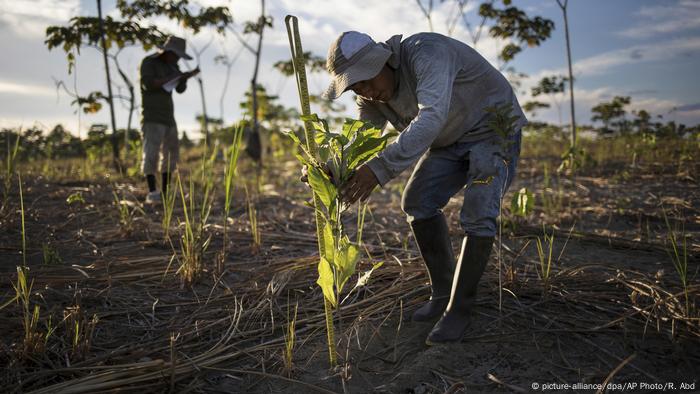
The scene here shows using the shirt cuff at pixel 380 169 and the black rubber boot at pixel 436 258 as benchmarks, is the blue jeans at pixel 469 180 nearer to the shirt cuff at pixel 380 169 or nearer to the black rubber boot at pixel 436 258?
Result: the black rubber boot at pixel 436 258

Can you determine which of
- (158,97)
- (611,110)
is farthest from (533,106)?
(158,97)

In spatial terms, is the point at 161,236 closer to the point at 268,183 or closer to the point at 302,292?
the point at 302,292

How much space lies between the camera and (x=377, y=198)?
5.38 metres

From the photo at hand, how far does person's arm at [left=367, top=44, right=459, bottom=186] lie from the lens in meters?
1.55

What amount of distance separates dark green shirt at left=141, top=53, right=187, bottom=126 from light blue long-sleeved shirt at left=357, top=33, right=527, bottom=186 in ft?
10.8

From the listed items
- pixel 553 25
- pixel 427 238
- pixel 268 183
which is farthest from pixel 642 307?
pixel 553 25

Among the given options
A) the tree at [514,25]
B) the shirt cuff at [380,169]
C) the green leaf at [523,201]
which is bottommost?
the green leaf at [523,201]

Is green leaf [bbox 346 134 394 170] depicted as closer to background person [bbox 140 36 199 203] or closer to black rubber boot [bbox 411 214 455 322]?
black rubber boot [bbox 411 214 455 322]

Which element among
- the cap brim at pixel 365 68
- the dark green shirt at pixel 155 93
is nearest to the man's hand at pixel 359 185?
the cap brim at pixel 365 68

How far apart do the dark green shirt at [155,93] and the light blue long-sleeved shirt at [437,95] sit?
3307 mm

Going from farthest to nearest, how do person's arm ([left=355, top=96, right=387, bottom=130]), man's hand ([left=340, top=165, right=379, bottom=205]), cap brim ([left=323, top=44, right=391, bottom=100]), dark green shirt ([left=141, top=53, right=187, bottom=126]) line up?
1. dark green shirt ([left=141, top=53, right=187, bottom=126])
2. person's arm ([left=355, top=96, right=387, bottom=130])
3. cap brim ([left=323, top=44, right=391, bottom=100])
4. man's hand ([left=340, top=165, right=379, bottom=205])

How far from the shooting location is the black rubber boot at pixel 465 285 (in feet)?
5.82

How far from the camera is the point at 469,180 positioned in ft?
6.23

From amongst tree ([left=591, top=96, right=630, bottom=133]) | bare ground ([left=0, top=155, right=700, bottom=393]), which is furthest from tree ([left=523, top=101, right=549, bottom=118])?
bare ground ([left=0, top=155, right=700, bottom=393])
